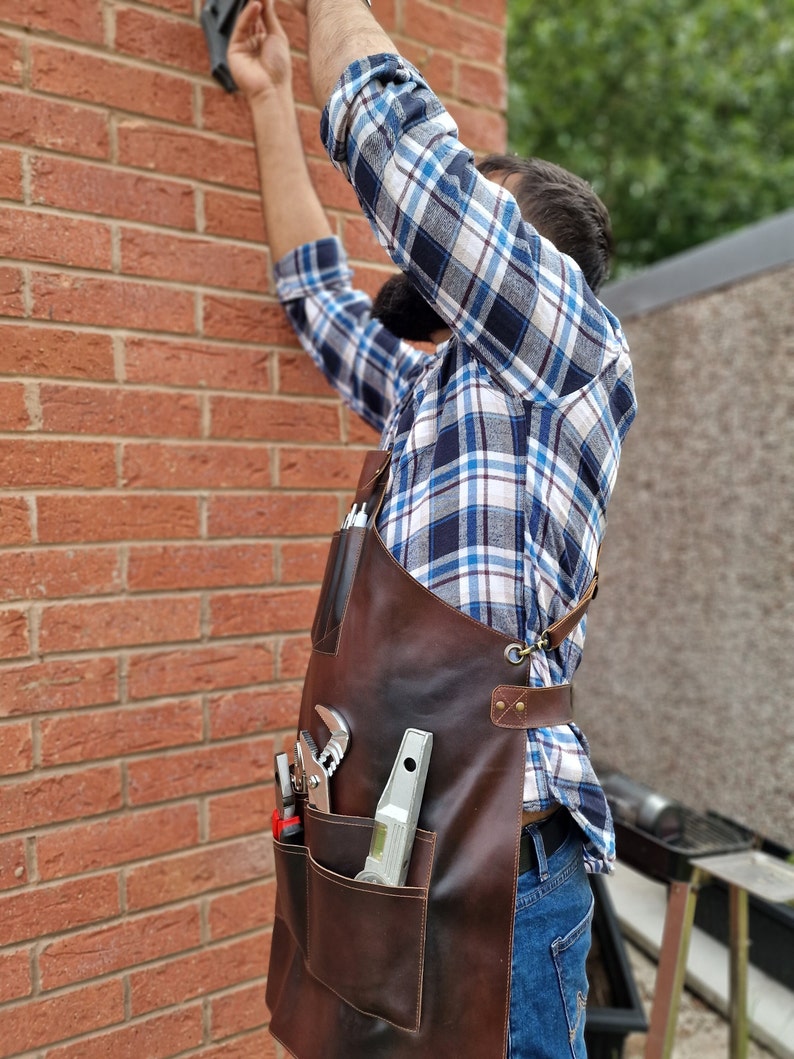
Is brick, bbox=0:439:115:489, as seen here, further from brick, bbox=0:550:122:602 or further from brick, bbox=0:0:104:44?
brick, bbox=0:0:104:44

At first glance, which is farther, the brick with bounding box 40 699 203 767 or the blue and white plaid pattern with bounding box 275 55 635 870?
the brick with bounding box 40 699 203 767

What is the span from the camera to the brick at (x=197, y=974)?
1.65m

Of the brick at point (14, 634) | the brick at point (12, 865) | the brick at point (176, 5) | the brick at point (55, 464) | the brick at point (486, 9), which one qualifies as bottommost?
the brick at point (12, 865)

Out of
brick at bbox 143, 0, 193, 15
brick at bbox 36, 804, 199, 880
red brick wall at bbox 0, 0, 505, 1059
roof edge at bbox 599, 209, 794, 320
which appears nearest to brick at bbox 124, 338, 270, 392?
red brick wall at bbox 0, 0, 505, 1059

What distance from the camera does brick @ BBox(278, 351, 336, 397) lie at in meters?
1.85

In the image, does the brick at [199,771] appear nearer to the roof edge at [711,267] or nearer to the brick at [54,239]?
the brick at [54,239]

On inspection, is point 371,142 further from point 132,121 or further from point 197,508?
point 197,508

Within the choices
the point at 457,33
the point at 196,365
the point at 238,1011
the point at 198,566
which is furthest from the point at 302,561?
the point at 457,33

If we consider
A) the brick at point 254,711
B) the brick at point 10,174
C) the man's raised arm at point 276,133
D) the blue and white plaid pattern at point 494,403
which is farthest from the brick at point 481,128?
the brick at point 254,711

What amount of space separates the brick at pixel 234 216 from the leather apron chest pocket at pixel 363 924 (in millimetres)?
1211

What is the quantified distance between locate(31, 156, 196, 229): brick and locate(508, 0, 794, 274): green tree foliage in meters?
8.36

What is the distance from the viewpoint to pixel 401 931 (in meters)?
1.11

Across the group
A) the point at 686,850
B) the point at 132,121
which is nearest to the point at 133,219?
the point at 132,121

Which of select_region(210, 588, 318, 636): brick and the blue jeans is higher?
select_region(210, 588, 318, 636): brick
